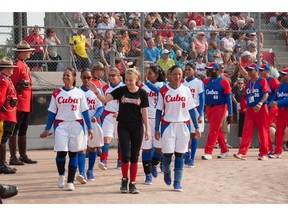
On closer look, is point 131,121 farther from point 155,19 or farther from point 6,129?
point 155,19

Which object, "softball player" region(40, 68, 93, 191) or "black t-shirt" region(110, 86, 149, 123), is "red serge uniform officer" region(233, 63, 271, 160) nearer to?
"black t-shirt" region(110, 86, 149, 123)

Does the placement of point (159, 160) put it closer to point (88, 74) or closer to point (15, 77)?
point (88, 74)

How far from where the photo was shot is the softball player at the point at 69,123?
12398mm

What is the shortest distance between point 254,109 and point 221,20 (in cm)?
558

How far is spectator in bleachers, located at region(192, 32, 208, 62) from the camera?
66.7 ft

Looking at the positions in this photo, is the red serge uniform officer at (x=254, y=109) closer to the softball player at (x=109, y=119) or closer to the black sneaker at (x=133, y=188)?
the softball player at (x=109, y=119)

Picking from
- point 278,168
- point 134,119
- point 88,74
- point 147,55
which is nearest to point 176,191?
point 134,119

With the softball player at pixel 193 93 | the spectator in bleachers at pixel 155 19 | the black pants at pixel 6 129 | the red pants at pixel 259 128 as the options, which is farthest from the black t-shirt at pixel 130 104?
the spectator in bleachers at pixel 155 19

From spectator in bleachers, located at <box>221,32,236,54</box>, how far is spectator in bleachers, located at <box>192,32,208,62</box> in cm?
60

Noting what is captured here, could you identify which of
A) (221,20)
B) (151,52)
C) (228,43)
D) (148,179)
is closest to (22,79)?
(148,179)

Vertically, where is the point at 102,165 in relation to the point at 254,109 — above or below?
below

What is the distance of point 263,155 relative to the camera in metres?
17.1

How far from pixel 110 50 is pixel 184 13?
10.5ft

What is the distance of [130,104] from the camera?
39.8ft
